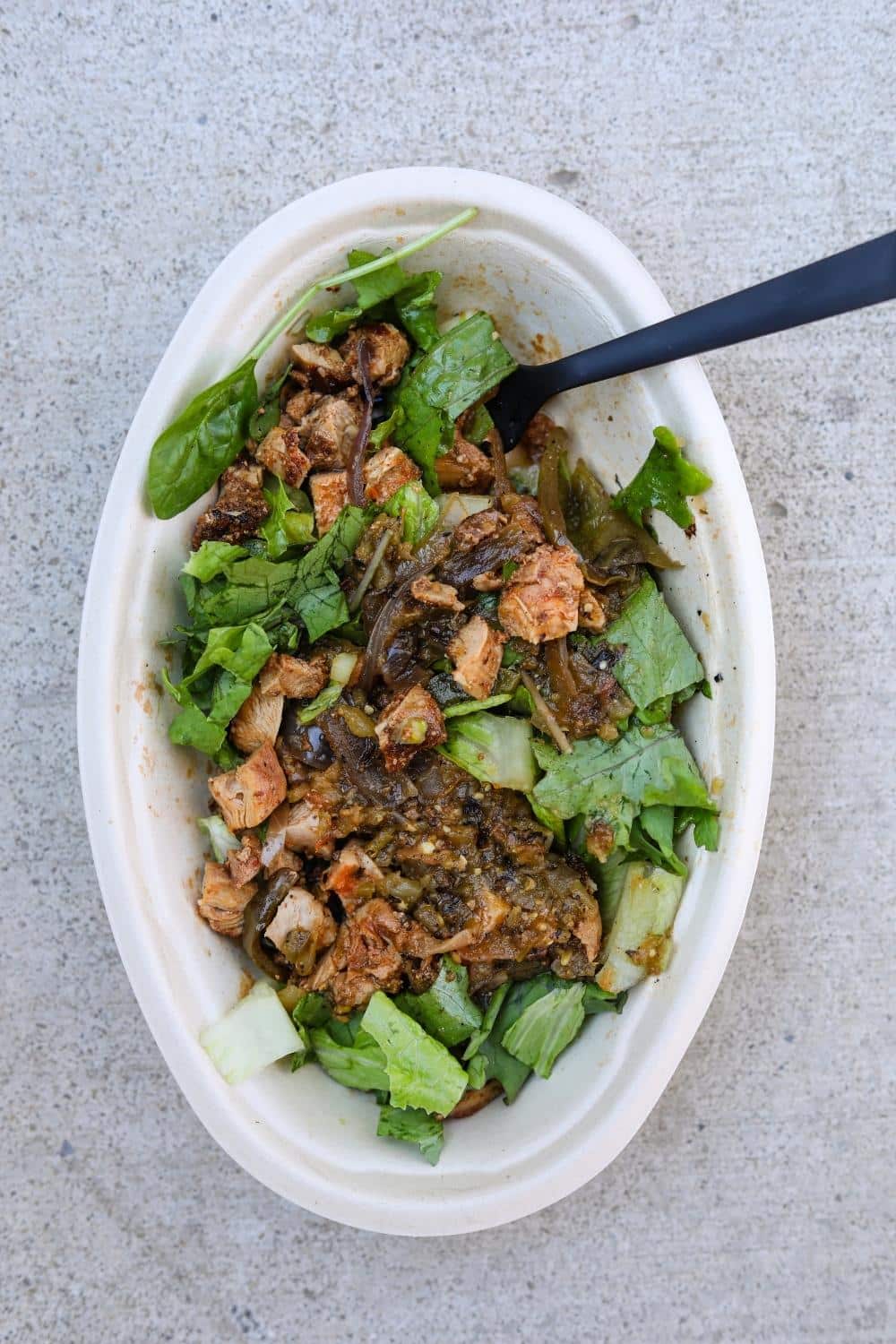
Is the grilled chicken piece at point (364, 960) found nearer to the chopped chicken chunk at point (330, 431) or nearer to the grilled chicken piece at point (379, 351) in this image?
the chopped chicken chunk at point (330, 431)

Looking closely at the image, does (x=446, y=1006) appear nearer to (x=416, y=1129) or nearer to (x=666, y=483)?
(x=416, y=1129)

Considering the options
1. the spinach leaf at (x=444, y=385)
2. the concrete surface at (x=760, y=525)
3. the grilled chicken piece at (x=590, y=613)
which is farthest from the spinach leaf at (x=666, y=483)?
the concrete surface at (x=760, y=525)

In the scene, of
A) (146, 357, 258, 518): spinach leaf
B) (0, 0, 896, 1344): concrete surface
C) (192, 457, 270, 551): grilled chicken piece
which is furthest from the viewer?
(0, 0, 896, 1344): concrete surface

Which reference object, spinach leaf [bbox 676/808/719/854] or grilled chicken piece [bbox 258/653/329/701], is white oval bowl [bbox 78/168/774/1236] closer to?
spinach leaf [bbox 676/808/719/854]

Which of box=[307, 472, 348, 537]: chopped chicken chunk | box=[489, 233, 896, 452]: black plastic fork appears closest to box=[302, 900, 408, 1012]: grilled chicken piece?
box=[307, 472, 348, 537]: chopped chicken chunk

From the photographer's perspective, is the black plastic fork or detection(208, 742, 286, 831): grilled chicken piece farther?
detection(208, 742, 286, 831): grilled chicken piece
